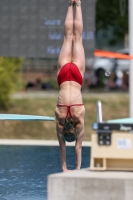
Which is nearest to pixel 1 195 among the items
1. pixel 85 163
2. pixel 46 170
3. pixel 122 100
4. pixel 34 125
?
pixel 46 170

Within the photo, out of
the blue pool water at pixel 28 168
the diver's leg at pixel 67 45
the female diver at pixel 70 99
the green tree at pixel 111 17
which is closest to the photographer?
the blue pool water at pixel 28 168

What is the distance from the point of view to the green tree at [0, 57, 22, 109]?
76.6 feet

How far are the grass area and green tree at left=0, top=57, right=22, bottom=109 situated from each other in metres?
0.35

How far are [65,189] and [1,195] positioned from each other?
247 cm

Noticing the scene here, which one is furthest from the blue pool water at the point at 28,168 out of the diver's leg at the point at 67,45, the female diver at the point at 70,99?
the diver's leg at the point at 67,45

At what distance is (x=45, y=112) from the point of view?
2336 centimetres

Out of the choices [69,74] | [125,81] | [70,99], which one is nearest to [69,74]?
[69,74]

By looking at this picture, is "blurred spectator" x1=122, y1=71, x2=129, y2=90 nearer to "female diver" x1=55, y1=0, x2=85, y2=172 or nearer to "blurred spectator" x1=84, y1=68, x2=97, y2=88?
"blurred spectator" x1=84, y1=68, x2=97, y2=88

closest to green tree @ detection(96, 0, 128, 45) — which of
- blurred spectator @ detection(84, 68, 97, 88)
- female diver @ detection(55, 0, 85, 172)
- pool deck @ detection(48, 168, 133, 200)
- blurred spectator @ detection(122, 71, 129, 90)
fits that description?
blurred spectator @ detection(122, 71, 129, 90)

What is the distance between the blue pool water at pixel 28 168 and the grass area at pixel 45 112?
386cm

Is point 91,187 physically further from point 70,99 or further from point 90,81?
point 90,81

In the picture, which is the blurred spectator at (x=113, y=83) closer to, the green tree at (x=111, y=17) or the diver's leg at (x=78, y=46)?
the green tree at (x=111, y=17)

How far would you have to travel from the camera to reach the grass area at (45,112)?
71.5 ft

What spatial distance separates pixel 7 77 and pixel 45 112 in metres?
1.51
